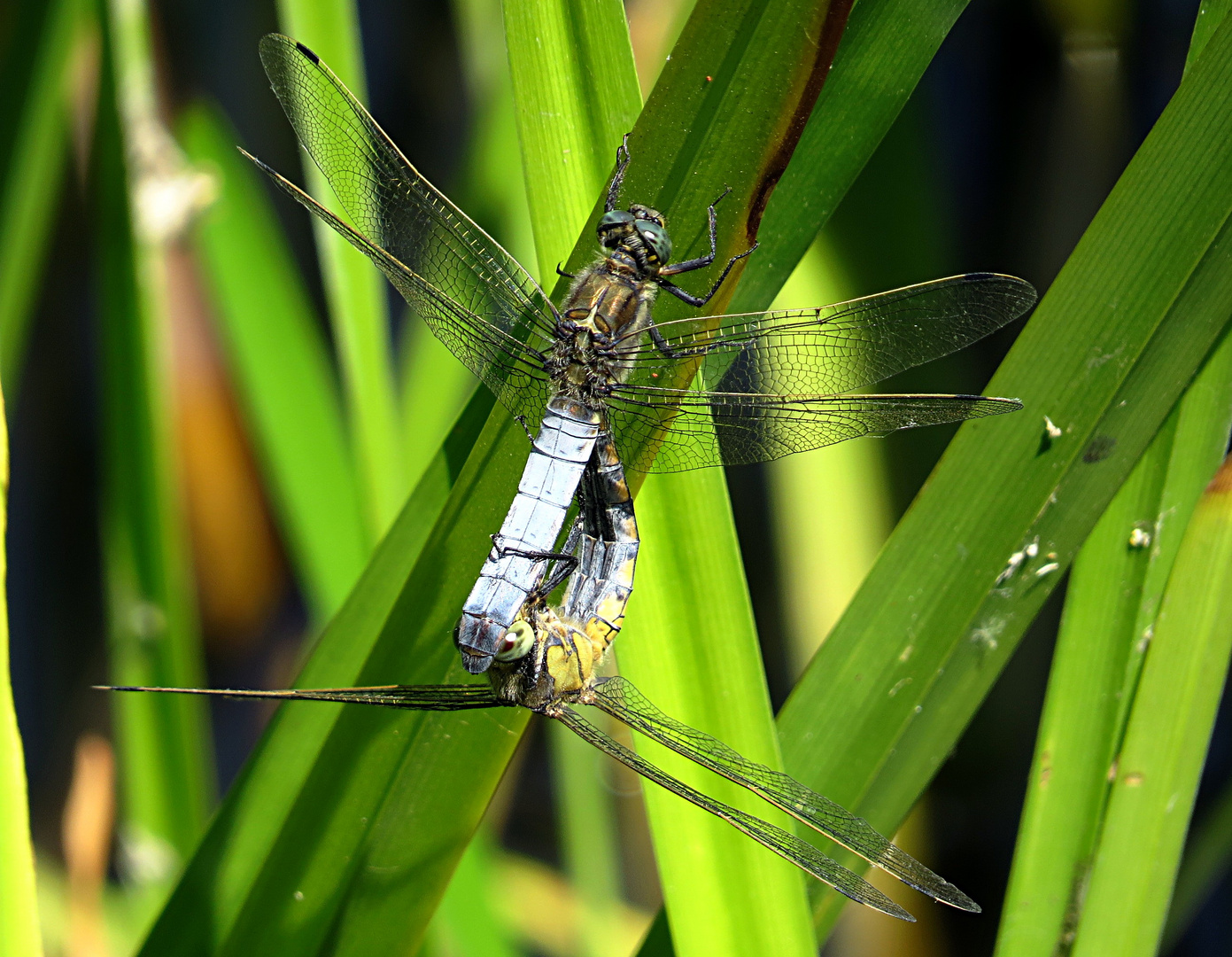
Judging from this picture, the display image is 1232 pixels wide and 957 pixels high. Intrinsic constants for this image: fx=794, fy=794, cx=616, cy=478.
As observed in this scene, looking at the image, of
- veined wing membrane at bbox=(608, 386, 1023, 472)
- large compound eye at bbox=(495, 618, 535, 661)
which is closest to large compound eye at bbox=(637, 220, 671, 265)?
veined wing membrane at bbox=(608, 386, 1023, 472)

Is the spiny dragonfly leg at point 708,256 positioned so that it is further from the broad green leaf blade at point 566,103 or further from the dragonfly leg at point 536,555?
the dragonfly leg at point 536,555

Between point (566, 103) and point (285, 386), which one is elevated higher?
point (566, 103)

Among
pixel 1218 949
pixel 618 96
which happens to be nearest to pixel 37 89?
pixel 618 96

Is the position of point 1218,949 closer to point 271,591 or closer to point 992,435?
point 992,435

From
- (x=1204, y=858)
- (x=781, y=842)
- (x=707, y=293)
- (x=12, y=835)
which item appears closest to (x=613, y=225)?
(x=707, y=293)

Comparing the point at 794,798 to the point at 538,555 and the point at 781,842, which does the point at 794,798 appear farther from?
the point at 538,555

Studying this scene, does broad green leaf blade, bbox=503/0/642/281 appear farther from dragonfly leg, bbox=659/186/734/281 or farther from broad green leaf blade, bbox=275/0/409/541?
broad green leaf blade, bbox=275/0/409/541
